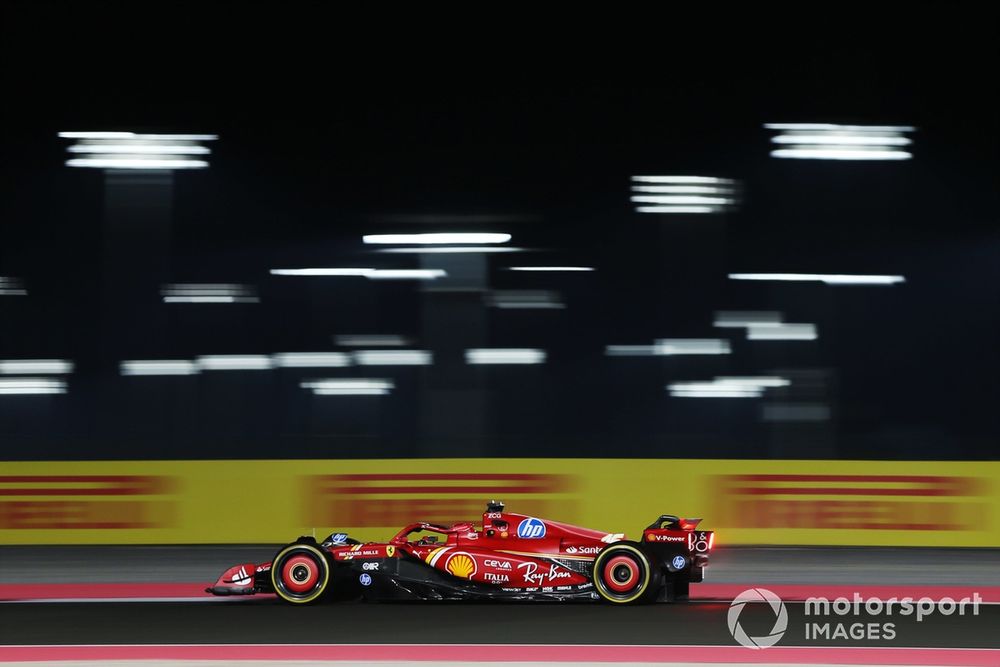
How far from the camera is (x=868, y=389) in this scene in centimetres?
1270

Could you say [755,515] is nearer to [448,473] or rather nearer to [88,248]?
[448,473]

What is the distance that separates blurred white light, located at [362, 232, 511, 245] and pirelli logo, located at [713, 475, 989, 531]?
4124 mm

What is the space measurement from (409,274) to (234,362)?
2211 millimetres

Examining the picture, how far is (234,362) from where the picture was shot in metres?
12.7

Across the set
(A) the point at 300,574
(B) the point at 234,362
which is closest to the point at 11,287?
(B) the point at 234,362

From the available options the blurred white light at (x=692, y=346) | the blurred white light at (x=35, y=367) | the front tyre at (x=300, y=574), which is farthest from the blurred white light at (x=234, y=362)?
the front tyre at (x=300, y=574)

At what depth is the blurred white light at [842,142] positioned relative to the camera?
14.6 m

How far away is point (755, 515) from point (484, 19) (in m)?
9.13

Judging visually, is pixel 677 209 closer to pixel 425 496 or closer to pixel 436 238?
pixel 436 238

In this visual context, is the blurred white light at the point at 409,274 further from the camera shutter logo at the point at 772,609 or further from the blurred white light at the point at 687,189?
the camera shutter logo at the point at 772,609

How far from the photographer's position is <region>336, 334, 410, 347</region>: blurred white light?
12742 mm

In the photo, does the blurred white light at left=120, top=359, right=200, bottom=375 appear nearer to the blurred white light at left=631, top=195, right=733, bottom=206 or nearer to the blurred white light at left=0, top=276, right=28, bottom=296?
the blurred white light at left=0, top=276, right=28, bottom=296

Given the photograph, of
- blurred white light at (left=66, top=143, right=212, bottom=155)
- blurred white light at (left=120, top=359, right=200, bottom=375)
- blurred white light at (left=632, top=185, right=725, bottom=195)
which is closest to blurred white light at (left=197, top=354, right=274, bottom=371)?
blurred white light at (left=120, top=359, right=200, bottom=375)

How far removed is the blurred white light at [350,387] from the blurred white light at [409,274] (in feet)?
4.28
